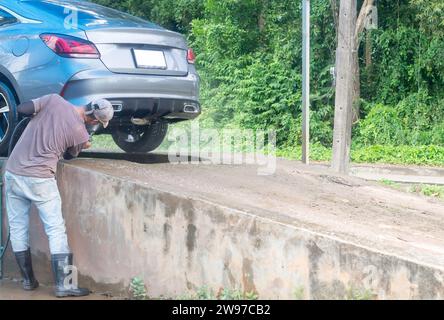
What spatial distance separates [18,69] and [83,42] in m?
0.64

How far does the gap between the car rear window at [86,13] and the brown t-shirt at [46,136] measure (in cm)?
120

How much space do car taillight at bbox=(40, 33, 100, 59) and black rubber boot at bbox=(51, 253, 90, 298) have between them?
1705 mm

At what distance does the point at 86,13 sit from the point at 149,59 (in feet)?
2.47

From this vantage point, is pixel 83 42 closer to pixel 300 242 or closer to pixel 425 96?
pixel 300 242

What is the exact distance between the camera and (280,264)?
508cm

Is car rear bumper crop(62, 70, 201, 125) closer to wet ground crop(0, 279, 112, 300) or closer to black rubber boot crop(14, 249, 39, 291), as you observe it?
black rubber boot crop(14, 249, 39, 291)

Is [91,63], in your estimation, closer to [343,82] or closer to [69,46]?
[69,46]

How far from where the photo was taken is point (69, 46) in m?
6.40

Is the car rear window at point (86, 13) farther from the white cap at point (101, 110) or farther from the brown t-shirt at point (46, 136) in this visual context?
the brown t-shirt at point (46, 136)

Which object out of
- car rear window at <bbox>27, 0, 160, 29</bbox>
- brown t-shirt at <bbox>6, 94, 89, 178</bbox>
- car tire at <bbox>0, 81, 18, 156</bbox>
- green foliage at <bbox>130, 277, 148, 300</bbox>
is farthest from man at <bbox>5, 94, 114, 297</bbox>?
car rear window at <bbox>27, 0, 160, 29</bbox>

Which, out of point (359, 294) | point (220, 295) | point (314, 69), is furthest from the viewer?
point (314, 69)

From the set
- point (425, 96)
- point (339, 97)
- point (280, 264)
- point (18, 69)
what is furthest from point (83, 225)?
point (425, 96)

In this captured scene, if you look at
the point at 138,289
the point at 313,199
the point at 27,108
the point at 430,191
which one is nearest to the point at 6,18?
the point at 27,108

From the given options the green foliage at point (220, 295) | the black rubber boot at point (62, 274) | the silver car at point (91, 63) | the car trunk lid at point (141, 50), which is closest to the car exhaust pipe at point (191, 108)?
the silver car at point (91, 63)
